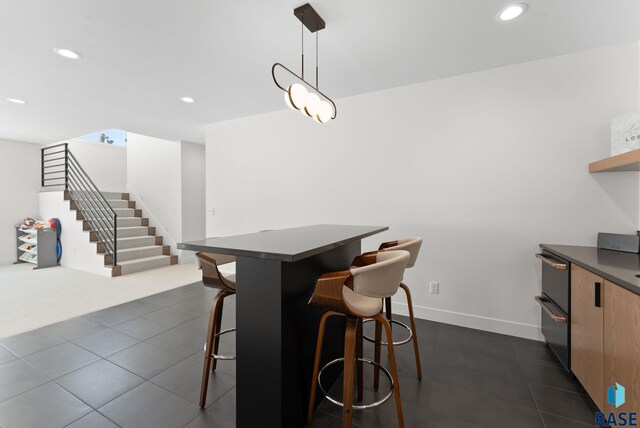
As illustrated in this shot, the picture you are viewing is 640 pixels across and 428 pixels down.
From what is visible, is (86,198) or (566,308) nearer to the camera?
(566,308)

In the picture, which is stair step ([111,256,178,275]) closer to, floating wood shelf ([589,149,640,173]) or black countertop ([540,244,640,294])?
black countertop ([540,244,640,294])

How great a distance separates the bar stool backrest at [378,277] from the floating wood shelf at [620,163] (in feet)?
5.61

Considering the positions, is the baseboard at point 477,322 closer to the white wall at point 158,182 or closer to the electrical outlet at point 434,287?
the electrical outlet at point 434,287

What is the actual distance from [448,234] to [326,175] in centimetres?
158

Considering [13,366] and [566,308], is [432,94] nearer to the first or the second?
[566,308]

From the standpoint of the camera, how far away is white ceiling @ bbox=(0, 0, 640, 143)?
6.19 feet

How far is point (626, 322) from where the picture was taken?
132 centimetres

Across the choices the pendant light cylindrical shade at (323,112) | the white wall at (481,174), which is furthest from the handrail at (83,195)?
the pendant light cylindrical shade at (323,112)

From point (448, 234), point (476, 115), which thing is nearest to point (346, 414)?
point (448, 234)

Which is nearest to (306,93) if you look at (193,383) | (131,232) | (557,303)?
(193,383)

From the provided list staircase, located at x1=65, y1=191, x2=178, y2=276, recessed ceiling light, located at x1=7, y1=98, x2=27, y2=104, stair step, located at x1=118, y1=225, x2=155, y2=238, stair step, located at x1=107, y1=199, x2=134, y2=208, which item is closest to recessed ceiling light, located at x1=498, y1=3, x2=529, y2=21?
Answer: recessed ceiling light, located at x1=7, y1=98, x2=27, y2=104

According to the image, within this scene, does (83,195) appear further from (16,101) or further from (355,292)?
(355,292)

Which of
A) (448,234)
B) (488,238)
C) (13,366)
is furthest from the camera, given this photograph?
(448,234)

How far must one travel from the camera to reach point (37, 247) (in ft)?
18.2
